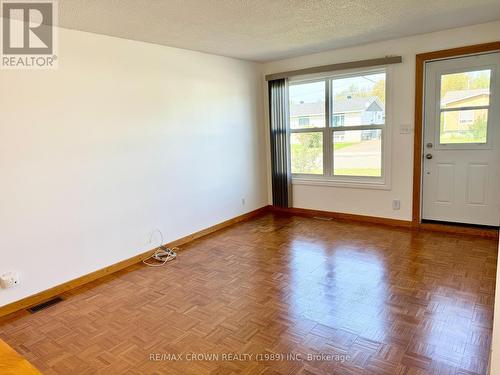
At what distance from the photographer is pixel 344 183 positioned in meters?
5.05

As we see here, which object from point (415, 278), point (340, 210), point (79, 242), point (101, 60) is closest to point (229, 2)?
point (101, 60)

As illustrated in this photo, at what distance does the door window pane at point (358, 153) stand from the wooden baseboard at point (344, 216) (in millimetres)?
593

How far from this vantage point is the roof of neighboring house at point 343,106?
4.68 m

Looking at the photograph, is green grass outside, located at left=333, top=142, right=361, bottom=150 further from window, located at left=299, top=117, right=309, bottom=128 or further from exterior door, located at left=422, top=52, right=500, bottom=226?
exterior door, located at left=422, top=52, right=500, bottom=226

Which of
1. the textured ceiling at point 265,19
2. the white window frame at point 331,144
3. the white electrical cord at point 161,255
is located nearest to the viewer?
the textured ceiling at point 265,19

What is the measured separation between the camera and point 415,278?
3113mm

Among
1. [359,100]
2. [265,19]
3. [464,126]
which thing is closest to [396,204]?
[464,126]

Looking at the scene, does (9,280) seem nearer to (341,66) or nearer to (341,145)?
(341,145)

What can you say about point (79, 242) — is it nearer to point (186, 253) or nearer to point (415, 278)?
point (186, 253)

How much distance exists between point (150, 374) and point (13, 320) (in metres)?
1.42

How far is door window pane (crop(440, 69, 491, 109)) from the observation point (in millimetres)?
3939

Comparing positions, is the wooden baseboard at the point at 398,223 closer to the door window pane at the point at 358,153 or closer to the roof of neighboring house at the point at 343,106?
the door window pane at the point at 358,153

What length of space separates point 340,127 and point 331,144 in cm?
28

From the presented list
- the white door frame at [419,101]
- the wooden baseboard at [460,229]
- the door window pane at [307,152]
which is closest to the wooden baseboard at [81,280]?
the door window pane at [307,152]
